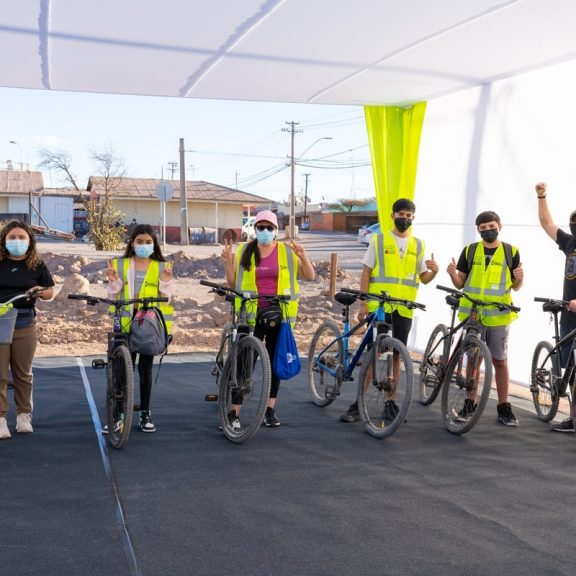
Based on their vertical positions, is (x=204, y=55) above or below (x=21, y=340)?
A: above

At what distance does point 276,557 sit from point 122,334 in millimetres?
2490

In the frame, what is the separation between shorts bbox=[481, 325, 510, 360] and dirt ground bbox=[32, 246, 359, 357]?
4690 mm

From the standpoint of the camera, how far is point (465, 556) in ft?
12.1

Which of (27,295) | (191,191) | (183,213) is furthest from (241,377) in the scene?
(191,191)

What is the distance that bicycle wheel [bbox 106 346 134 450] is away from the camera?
538 cm

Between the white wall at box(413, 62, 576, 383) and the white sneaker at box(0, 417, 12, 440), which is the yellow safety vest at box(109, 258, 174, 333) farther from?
the white wall at box(413, 62, 576, 383)

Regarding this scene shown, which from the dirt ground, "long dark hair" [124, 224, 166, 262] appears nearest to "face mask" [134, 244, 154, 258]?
"long dark hair" [124, 224, 166, 262]

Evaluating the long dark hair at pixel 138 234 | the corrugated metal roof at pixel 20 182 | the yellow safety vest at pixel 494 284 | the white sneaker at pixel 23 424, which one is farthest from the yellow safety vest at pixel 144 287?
the corrugated metal roof at pixel 20 182

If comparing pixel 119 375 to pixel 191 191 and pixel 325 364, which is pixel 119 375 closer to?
pixel 325 364

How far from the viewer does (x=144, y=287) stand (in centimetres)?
583

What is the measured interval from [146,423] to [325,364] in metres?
1.64

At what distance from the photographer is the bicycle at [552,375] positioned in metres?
6.08

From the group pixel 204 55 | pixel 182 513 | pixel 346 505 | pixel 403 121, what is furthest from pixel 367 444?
pixel 403 121

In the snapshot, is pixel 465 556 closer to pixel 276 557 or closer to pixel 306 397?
pixel 276 557
